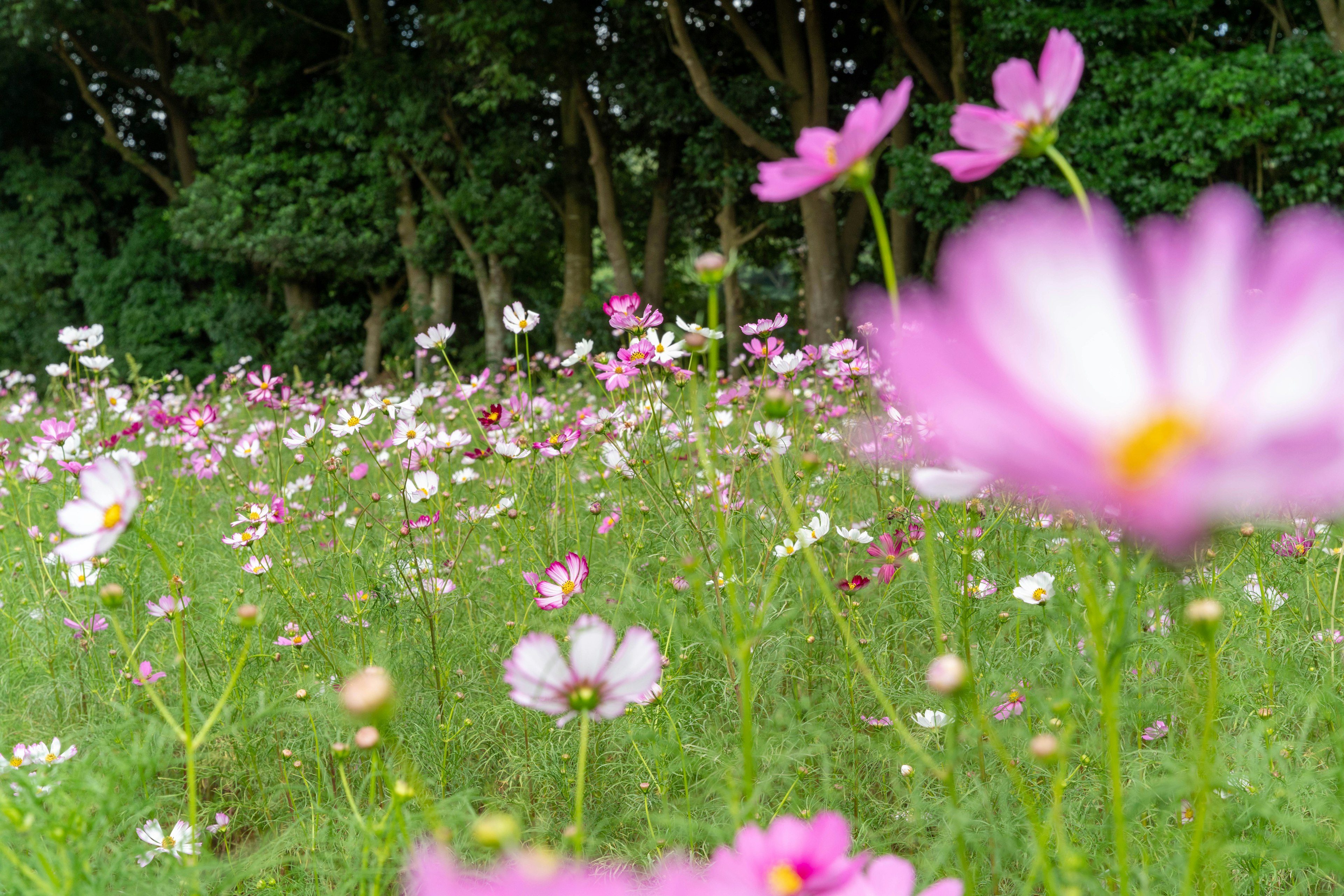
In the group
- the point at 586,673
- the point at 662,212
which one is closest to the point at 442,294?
the point at 662,212

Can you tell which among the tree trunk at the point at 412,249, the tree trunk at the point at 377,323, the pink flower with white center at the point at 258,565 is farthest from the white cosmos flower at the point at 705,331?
the tree trunk at the point at 377,323

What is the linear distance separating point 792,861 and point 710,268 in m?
0.42

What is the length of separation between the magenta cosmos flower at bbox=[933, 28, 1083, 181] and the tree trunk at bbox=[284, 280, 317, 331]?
10.3 metres

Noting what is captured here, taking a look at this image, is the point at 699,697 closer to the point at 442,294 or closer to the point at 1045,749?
the point at 1045,749

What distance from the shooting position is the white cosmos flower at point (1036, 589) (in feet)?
4.32

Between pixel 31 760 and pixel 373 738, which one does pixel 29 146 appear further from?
pixel 373 738

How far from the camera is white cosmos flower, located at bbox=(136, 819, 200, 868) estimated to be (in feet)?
2.86

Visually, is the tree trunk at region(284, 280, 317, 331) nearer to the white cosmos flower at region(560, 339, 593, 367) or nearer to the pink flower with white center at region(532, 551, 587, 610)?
the white cosmos flower at region(560, 339, 593, 367)

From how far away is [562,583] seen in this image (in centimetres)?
121

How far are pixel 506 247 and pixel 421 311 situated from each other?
1.43 metres

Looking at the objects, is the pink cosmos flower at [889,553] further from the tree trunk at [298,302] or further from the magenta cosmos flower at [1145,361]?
the tree trunk at [298,302]

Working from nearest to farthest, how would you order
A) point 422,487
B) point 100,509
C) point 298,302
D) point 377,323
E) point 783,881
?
point 783,881 → point 100,509 → point 422,487 → point 377,323 → point 298,302

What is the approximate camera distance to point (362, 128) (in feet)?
29.8


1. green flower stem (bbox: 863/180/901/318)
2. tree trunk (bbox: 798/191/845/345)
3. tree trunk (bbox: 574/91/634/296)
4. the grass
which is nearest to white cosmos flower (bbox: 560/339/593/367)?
the grass
